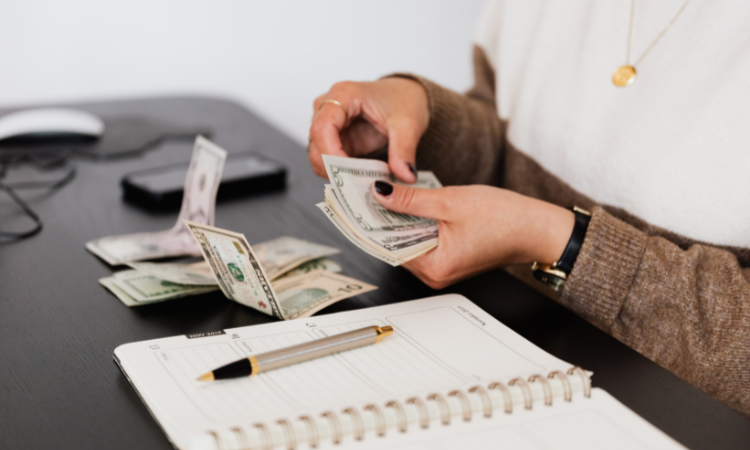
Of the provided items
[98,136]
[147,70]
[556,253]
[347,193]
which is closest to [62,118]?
[98,136]

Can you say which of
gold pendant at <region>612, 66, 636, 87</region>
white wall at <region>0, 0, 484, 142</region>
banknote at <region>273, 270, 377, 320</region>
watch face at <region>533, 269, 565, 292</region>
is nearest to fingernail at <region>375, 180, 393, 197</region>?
banknote at <region>273, 270, 377, 320</region>

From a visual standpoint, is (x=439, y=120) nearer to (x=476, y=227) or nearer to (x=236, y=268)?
(x=476, y=227)

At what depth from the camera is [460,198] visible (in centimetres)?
66

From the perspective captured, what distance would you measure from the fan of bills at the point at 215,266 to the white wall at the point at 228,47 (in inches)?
33.4

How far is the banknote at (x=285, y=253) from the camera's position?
2.23 feet

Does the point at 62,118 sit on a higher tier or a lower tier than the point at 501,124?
lower

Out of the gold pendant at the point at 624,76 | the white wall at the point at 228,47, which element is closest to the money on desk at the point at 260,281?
the gold pendant at the point at 624,76

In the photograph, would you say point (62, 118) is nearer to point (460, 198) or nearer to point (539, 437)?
point (460, 198)

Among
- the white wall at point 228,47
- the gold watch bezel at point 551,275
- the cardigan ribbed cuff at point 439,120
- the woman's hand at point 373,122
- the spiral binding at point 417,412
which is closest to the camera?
the spiral binding at point 417,412

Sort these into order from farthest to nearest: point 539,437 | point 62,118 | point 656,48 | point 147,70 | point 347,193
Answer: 1. point 147,70
2. point 62,118
3. point 656,48
4. point 347,193
5. point 539,437

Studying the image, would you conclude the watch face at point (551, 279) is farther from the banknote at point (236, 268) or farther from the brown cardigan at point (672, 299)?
the banknote at point (236, 268)

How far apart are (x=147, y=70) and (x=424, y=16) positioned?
135 cm

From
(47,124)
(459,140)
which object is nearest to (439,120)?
(459,140)

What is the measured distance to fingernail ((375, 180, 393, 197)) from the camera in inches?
25.8
